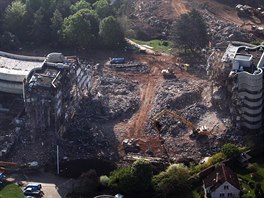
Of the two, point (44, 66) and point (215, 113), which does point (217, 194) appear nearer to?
point (215, 113)

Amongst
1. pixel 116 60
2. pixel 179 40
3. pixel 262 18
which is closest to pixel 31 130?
pixel 116 60

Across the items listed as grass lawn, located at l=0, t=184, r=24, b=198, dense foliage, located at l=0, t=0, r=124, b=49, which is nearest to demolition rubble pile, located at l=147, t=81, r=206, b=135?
dense foliage, located at l=0, t=0, r=124, b=49

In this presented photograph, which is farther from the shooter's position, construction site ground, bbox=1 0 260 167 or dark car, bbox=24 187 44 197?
construction site ground, bbox=1 0 260 167

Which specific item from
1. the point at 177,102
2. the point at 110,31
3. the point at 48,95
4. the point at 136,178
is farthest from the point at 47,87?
the point at 110,31

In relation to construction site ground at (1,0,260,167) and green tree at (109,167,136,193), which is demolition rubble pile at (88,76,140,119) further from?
green tree at (109,167,136,193)

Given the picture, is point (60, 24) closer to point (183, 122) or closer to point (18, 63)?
point (18, 63)

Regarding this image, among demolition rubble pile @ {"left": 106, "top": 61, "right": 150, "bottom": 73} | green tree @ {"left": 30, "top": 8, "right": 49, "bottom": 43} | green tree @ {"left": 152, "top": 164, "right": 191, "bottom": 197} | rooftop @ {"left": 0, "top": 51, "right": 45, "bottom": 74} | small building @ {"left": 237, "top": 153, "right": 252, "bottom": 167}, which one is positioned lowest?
green tree @ {"left": 152, "top": 164, "right": 191, "bottom": 197}
